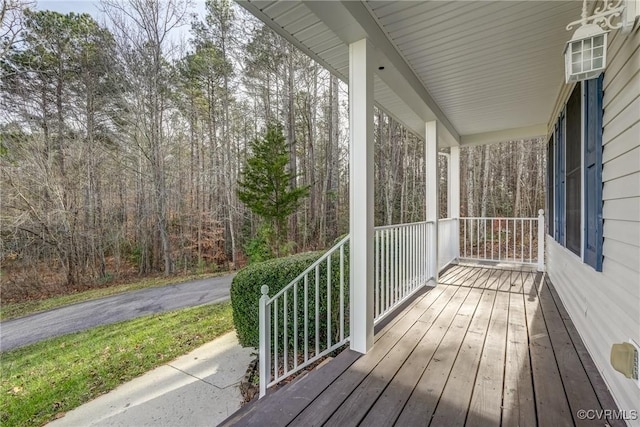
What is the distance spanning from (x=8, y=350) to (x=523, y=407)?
256 inches

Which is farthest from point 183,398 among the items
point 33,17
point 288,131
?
point 33,17

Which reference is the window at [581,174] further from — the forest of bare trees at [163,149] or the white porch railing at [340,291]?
the forest of bare trees at [163,149]

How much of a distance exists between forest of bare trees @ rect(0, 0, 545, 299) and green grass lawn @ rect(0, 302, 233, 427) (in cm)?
442

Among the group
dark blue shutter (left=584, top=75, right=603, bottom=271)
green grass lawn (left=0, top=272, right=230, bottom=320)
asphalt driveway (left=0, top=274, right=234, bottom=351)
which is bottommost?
green grass lawn (left=0, top=272, right=230, bottom=320)

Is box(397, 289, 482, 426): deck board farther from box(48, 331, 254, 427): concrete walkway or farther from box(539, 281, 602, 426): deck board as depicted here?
box(48, 331, 254, 427): concrete walkway

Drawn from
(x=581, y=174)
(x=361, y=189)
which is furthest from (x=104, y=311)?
(x=581, y=174)

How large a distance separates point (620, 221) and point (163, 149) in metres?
10.8

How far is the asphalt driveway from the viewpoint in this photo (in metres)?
4.94

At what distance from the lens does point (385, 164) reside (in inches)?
440

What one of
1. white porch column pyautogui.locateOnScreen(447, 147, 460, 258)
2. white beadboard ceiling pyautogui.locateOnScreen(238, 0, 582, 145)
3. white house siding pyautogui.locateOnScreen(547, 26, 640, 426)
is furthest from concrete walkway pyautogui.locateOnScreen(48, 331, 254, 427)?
white porch column pyautogui.locateOnScreen(447, 147, 460, 258)

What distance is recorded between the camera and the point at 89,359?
376cm

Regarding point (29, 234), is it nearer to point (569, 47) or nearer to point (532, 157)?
point (569, 47)

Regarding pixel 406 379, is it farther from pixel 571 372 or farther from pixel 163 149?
pixel 163 149

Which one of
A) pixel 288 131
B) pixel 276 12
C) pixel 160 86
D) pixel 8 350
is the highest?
pixel 160 86
